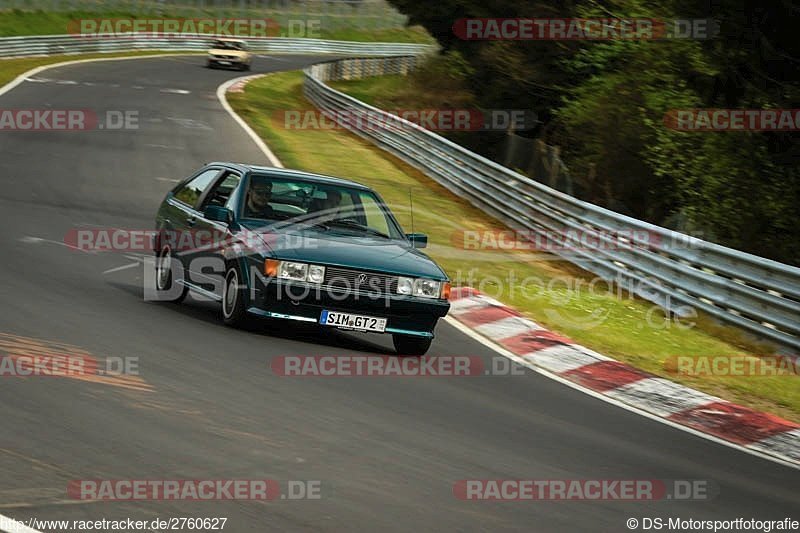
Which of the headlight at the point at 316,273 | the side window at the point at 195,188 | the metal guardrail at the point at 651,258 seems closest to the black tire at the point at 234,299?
the headlight at the point at 316,273

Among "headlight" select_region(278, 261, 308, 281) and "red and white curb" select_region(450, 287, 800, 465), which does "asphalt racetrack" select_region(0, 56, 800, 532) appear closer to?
"red and white curb" select_region(450, 287, 800, 465)

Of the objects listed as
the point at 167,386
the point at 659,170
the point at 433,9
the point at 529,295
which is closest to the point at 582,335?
the point at 529,295

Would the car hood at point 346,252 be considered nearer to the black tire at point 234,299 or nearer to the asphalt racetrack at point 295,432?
the black tire at point 234,299

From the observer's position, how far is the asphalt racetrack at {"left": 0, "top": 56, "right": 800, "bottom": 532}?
5812 mm

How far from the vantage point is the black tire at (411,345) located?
10.7 metres

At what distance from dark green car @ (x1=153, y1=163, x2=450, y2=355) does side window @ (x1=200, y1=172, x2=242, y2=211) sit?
2cm

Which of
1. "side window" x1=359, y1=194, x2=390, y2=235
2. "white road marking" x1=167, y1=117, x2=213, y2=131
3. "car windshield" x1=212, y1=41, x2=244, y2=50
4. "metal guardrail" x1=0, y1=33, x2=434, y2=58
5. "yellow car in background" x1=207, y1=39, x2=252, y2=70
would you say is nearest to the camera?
"side window" x1=359, y1=194, x2=390, y2=235

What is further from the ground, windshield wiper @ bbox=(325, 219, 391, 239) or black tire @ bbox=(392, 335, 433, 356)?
windshield wiper @ bbox=(325, 219, 391, 239)

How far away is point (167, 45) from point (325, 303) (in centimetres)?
5546

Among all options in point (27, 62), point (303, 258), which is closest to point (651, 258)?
point (303, 258)

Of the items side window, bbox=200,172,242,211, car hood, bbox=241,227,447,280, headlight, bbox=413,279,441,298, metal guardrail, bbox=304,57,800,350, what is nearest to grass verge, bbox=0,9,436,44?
metal guardrail, bbox=304,57,800,350

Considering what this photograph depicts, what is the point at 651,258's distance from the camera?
52.3 feet

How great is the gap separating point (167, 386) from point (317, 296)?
2407mm

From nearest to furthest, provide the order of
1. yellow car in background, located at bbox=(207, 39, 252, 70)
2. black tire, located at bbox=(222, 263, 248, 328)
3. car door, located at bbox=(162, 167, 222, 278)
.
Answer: black tire, located at bbox=(222, 263, 248, 328) < car door, located at bbox=(162, 167, 222, 278) < yellow car in background, located at bbox=(207, 39, 252, 70)
